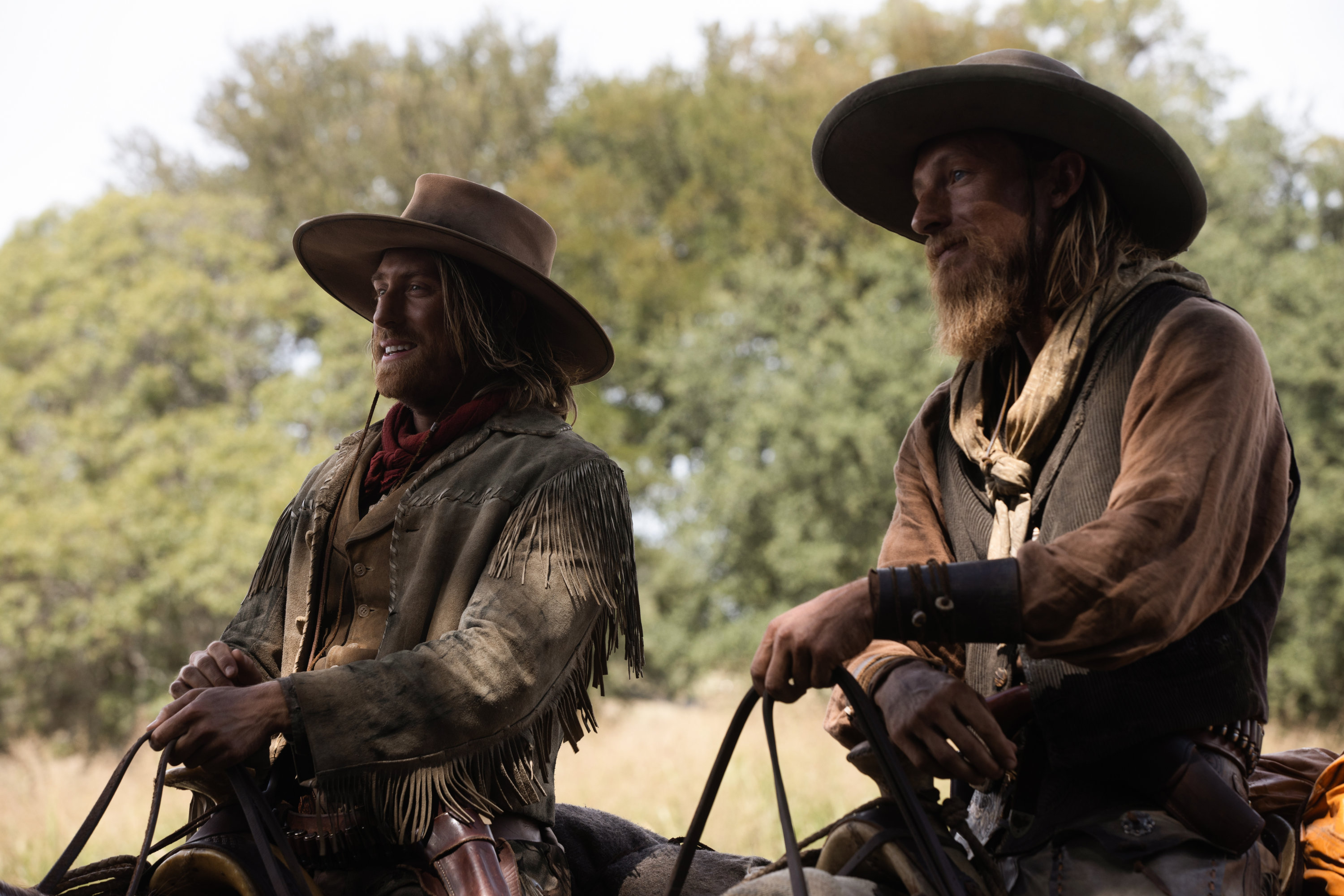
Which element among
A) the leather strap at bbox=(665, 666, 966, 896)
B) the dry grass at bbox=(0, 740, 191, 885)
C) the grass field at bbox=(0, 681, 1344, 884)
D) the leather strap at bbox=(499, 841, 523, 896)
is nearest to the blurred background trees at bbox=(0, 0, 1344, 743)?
the grass field at bbox=(0, 681, 1344, 884)

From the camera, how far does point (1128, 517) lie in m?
2.04

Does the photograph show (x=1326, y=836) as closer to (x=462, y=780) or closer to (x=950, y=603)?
(x=950, y=603)

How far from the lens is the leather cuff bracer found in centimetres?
201

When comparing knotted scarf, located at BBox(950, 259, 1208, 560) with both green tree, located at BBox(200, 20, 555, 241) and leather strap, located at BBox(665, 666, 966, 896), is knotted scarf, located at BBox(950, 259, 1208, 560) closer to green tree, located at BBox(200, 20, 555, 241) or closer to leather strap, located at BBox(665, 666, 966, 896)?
leather strap, located at BBox(665, 666, 966, 896)

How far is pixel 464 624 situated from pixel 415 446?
2.30 feet

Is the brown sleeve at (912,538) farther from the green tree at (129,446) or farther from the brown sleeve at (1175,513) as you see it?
the green tree at (129,446)

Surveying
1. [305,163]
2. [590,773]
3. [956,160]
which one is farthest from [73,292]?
[956,160]

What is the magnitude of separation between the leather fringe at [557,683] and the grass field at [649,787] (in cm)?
557

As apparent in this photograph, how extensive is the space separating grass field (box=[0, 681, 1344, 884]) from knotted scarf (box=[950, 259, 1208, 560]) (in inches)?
246

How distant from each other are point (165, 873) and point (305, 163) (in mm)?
24578

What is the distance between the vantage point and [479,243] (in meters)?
3.23

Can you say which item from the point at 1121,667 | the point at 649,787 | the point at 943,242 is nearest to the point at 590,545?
the point at 943,242

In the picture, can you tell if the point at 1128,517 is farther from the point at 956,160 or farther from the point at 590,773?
the point at 590,773

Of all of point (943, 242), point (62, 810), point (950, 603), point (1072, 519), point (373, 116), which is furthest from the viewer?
point (373, 116)
